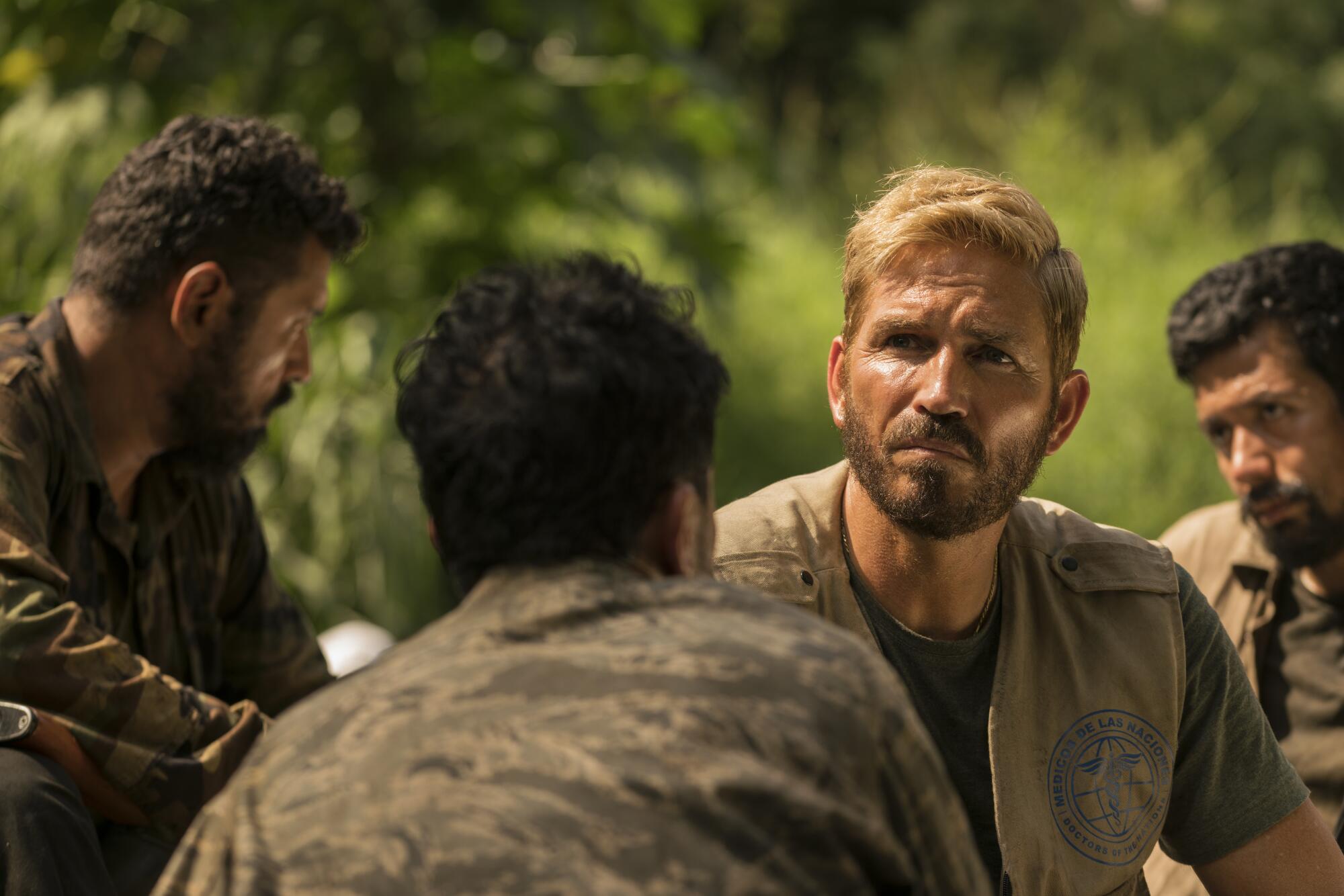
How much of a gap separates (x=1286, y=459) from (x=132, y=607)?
2438 millimetres

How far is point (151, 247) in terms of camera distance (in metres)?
2.96

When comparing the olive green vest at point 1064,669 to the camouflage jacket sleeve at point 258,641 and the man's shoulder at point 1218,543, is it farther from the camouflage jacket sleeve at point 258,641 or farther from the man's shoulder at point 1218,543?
the camouflage jacket sleeve at point 258,641

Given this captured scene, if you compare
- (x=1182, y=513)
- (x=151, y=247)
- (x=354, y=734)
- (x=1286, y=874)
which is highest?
(x=151, y=247)

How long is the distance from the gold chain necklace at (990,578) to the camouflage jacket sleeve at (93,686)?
1.11m

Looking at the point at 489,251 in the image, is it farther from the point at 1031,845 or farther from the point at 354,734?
the point at 354,734

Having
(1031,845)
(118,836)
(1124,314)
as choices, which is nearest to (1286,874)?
(1031,845)

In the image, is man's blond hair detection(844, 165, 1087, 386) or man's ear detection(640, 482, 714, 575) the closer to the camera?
man's ear detection(640, 482, 714, 575)

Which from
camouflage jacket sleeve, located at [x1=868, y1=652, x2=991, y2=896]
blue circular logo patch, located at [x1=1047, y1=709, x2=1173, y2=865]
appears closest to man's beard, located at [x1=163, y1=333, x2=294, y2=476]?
blue circular logo patch, located at [x1=1047, y1=709, x2=1173, y2=865]

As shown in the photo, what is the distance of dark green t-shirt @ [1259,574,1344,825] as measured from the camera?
130 inches

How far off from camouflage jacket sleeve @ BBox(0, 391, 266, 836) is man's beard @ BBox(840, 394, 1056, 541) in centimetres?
122

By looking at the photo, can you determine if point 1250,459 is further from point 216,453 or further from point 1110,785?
point 216,453

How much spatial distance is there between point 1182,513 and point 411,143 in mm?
4070

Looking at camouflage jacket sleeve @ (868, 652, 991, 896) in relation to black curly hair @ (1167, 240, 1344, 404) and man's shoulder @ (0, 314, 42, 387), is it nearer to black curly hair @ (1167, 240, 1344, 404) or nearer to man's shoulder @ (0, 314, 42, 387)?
man's shoulder @ (0, 314, 42, 387)

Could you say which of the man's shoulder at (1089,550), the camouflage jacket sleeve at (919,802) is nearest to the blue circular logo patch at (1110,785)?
the man's shoulder at (1089,550)
